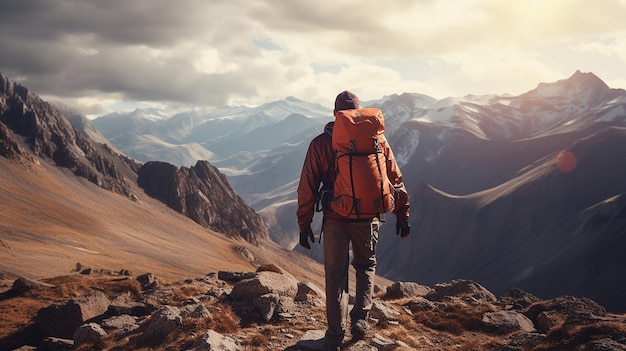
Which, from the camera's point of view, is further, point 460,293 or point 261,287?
point 460,293

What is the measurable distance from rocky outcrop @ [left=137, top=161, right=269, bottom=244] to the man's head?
15770 centimetres

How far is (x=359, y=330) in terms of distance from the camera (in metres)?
9.68

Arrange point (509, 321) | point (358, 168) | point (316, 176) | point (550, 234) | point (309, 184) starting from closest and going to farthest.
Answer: point (358, 168), point (309, 184), point (316, 176), point (509, 321), point (550, 234)

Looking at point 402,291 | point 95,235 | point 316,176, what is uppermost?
point 316,176

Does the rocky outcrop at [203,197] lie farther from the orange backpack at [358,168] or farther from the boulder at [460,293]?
the orange backpack at [358,168]

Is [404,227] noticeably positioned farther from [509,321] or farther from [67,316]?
[67,316]

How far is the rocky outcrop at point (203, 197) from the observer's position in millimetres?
166625

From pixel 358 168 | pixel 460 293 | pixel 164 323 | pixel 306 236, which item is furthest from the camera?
pixel 460 293

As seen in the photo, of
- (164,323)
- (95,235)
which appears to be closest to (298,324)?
(164,323)

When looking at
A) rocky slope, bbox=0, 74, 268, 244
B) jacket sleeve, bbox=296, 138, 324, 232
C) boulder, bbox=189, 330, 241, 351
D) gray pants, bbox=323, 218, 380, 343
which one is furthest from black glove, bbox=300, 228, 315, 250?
rocky slope, bbox=0, 74, 268, 244

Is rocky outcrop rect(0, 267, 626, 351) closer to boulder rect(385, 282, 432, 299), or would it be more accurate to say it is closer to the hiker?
the hiker

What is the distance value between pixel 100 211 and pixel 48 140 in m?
44.0

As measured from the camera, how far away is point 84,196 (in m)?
131

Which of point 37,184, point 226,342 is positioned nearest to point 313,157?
point 226,342
